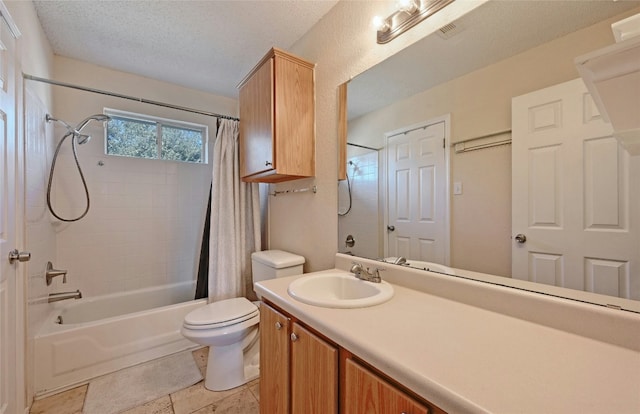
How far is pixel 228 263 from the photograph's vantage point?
2201 mm

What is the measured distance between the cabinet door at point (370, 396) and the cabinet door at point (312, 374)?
0.06 meters

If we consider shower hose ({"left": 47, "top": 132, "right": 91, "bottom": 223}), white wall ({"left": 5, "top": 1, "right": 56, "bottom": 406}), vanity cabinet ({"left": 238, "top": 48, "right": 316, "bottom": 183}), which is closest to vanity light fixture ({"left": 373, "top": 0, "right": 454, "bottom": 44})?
vanity cabinet ({"left": 238, "top": 48, "right": 316, "bottom": 183})

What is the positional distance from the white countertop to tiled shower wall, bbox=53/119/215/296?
2305mm

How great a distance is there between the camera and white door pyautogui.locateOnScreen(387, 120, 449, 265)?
111 centimetres

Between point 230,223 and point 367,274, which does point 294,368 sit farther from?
point 230,223

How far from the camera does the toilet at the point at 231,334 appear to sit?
1558 mm

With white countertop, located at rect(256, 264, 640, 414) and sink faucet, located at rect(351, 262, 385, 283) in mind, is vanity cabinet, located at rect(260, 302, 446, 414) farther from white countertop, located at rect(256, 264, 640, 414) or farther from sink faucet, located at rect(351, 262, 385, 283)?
sink faucet, located at rect(351, 262, 385, 283)

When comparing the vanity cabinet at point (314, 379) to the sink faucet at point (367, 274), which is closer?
the vanity cabinet at point (314, 379)

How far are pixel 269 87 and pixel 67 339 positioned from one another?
2.06 metres

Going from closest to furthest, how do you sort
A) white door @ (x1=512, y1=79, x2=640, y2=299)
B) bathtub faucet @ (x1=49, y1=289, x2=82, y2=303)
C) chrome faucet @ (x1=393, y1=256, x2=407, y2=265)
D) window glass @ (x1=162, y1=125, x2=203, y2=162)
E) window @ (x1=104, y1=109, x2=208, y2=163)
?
white door @ (x1=512, y1=79, x2=640, y2=299)
chrome faucet @ (x1=393, y1=256, x2=407, y2=265)
bathtub faucet @ (x1=49, y1=289, x2=82, y2=303)
window @ (x1=104, y1=109, x2=208, y2=163)
window glass @ (x1=162, y1=125, x2=203, y2=162)

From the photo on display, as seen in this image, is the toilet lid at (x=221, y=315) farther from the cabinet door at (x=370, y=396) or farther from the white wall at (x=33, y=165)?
the cabinet door at (x=370, y=396)

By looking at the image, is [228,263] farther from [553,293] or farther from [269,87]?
[553,293]

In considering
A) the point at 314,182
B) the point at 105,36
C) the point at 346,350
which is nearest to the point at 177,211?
the point at 105,36

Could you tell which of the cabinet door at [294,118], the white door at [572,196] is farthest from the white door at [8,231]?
the white door at [572,196]
